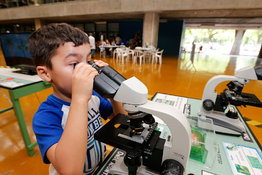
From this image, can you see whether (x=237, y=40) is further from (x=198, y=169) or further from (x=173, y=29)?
(x=198, y=169)

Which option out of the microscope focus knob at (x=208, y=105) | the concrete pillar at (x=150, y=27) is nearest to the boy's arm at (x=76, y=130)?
the microscope focus knob at (x=208, y=105)

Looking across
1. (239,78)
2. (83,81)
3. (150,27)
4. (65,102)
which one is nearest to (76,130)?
(83,81)

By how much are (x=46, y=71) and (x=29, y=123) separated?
88.2 inches

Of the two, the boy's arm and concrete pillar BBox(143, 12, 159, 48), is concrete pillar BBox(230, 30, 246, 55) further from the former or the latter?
the boy's arm

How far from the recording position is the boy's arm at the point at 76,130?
0.51m

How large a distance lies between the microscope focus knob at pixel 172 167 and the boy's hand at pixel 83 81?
1.36ft

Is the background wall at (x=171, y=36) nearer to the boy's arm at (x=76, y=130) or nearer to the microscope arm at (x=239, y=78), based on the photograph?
the microscope arm at (x=239, y=78)

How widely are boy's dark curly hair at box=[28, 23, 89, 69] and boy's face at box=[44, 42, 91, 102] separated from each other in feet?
0.09

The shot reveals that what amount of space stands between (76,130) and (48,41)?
0.45 meters

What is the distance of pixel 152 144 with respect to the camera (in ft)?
1.94

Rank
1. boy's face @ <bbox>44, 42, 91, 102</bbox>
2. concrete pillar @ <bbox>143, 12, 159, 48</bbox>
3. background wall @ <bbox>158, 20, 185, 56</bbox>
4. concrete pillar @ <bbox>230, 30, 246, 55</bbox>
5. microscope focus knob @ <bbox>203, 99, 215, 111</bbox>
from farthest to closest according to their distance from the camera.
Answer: concrete pillar @ <bbox>230, 30, 246, 55</bbox> < background wall @ <bbox>158, 20, 185, 56</bbox> < concrete pillar @ <bbox>143, 12, 159, 48</bbox> < microscope focus knob @ <bbox>203, 99, 215, 111</bbox> < boy's face @ <bbox>44, 42, 91, 102</bbox>

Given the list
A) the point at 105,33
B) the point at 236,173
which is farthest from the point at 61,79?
the point at 105,33

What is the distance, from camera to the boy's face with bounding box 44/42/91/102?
0.61m

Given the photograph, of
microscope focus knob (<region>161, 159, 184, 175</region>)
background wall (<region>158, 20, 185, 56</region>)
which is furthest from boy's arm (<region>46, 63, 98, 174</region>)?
background wall (<region>158, 20, 185, 56</region>)
